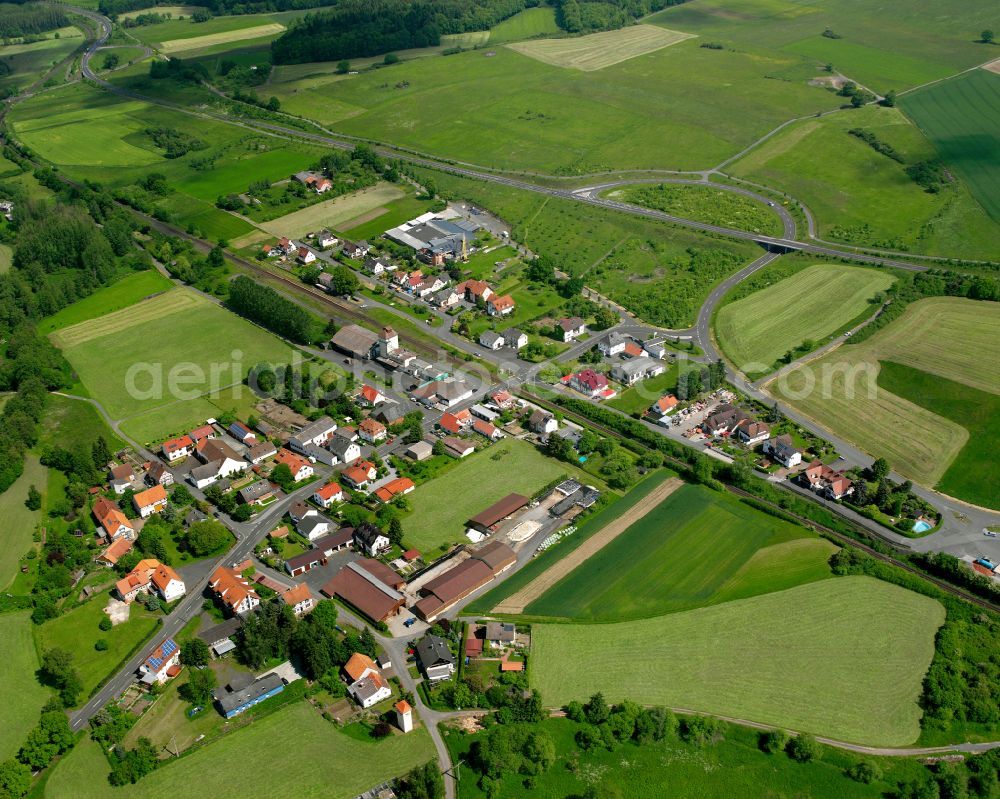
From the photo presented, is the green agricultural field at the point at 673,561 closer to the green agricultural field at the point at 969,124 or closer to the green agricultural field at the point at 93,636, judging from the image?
the green agricultural field at the point at 93,636

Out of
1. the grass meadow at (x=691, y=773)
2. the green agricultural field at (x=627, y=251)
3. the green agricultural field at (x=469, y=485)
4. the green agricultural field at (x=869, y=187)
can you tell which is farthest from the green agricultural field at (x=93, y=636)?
the green agricultural field at (x=869, y=187)

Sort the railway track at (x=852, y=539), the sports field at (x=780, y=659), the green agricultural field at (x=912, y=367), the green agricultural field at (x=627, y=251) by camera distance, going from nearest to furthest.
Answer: the sports field at (x=780, y=659) → the railway track at (x=852, y=539) → the green agricultural field at (x=912, y=367) → the green agricultural field at (x=627, y=251)

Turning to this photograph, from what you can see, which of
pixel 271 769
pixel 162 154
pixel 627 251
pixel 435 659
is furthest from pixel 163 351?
pixel 162 154

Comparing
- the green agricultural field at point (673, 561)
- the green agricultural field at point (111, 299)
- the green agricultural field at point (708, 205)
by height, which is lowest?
the green agricultural field at point (673, 561)

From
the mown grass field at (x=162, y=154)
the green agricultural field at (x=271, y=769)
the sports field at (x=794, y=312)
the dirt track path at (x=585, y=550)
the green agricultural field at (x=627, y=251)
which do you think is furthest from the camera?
the mown grass field at (x=162, y=154)

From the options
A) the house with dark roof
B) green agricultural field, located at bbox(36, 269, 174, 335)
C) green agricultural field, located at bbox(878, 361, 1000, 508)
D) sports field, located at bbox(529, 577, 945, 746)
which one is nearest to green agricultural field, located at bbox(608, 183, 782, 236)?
green agricultural field, located at bbox(878, 361, 1000, 508)

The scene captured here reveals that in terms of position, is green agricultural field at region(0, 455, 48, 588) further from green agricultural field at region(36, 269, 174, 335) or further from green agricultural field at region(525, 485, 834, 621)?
green agricultural field at region(525, 485, 834, 621)

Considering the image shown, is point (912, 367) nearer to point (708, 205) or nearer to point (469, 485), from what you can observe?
point (708, 205)
